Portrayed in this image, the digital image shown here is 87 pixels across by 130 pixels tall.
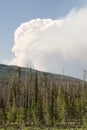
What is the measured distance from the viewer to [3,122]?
110688 mm

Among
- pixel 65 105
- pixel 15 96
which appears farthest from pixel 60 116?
pixel 15 96

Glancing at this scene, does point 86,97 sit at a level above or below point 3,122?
above

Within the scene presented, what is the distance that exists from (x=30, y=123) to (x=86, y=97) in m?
24.6

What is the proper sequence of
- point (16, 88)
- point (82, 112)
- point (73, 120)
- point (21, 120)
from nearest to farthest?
point (21, 120)
point (82, 112)
point (73, 120)
point (16, 88)

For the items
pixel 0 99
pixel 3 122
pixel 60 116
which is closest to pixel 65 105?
pixel 60 116

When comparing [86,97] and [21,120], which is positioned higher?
[86,97]

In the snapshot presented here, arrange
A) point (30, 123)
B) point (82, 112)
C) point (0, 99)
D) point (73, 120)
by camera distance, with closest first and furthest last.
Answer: point (30, 123)
point (82, 112)
point (73, 120)
point (0, 99)

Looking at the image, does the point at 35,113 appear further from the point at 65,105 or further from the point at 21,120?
the point at 65,105

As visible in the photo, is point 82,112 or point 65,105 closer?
point 65,105

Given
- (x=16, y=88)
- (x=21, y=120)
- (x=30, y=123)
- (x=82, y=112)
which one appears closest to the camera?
(x=21, y=120)

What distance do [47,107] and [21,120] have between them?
1354 centimetres

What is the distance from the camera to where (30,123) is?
113938 millimetres

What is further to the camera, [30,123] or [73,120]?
[73,120]

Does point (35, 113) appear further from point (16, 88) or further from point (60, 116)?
point (16, 88)
